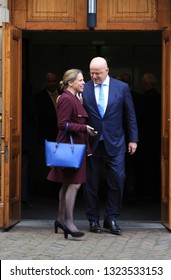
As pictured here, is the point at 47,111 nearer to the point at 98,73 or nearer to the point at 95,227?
the point at 98,73

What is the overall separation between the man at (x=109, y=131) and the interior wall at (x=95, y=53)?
578 cm

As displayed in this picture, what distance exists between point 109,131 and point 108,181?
594 millimetres

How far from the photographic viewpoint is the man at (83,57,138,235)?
9766mm

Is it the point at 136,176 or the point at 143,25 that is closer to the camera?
the point at 143,25

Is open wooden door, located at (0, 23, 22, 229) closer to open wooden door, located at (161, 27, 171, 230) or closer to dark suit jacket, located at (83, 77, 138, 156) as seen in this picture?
dark suit jacket, located at (83, 77, 138, 156)

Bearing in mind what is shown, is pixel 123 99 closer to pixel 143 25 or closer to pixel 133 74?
pixel 143 25

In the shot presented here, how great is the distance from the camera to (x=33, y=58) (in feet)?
50.8

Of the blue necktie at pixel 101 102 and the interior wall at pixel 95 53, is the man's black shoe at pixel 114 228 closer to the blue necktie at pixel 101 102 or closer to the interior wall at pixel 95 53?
the blue necktie at pixel 101 102

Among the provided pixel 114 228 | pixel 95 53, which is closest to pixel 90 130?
pixel 114 228

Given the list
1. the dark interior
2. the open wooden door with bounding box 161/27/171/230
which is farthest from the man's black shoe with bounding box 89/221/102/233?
the dark interior

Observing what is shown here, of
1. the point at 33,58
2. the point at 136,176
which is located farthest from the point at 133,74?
the point at 136,176

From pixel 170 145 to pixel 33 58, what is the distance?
20.2ft

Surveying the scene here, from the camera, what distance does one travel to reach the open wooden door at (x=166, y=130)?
1000cm

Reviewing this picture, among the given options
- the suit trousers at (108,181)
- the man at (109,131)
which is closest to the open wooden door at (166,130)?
the man at (109,131)
